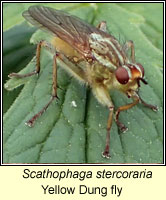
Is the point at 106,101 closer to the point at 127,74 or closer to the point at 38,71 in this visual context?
the point at 127,74

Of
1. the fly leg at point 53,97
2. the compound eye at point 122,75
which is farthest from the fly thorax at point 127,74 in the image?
the fly leg at point 53,97

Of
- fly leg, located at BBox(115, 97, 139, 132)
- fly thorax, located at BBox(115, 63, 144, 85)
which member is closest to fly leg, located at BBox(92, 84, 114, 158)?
fly leg, located at BBox(115, 97, 139, 132)

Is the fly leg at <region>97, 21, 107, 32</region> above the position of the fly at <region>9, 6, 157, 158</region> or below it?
above

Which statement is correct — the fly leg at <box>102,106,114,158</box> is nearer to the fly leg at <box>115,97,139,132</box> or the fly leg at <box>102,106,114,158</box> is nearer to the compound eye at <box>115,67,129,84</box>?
the fly leg at <box>115,97,139,132</box>

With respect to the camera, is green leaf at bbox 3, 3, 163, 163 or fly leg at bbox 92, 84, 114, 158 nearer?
green leaf at bbox 3, 3, 163, 163

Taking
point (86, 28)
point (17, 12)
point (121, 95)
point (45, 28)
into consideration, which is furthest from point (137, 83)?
point (17, 12)

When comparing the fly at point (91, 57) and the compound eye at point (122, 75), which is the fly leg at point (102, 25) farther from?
the compound eye at point (122, 75)

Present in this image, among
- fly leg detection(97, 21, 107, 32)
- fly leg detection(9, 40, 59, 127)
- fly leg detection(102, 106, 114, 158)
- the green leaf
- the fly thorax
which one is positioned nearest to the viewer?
→ the green leaf

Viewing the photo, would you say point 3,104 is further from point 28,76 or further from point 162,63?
point 162,63

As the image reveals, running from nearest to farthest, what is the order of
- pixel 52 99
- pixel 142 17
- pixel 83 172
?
pixel 83 172 → pixel 52 99 → pixel 142 17
